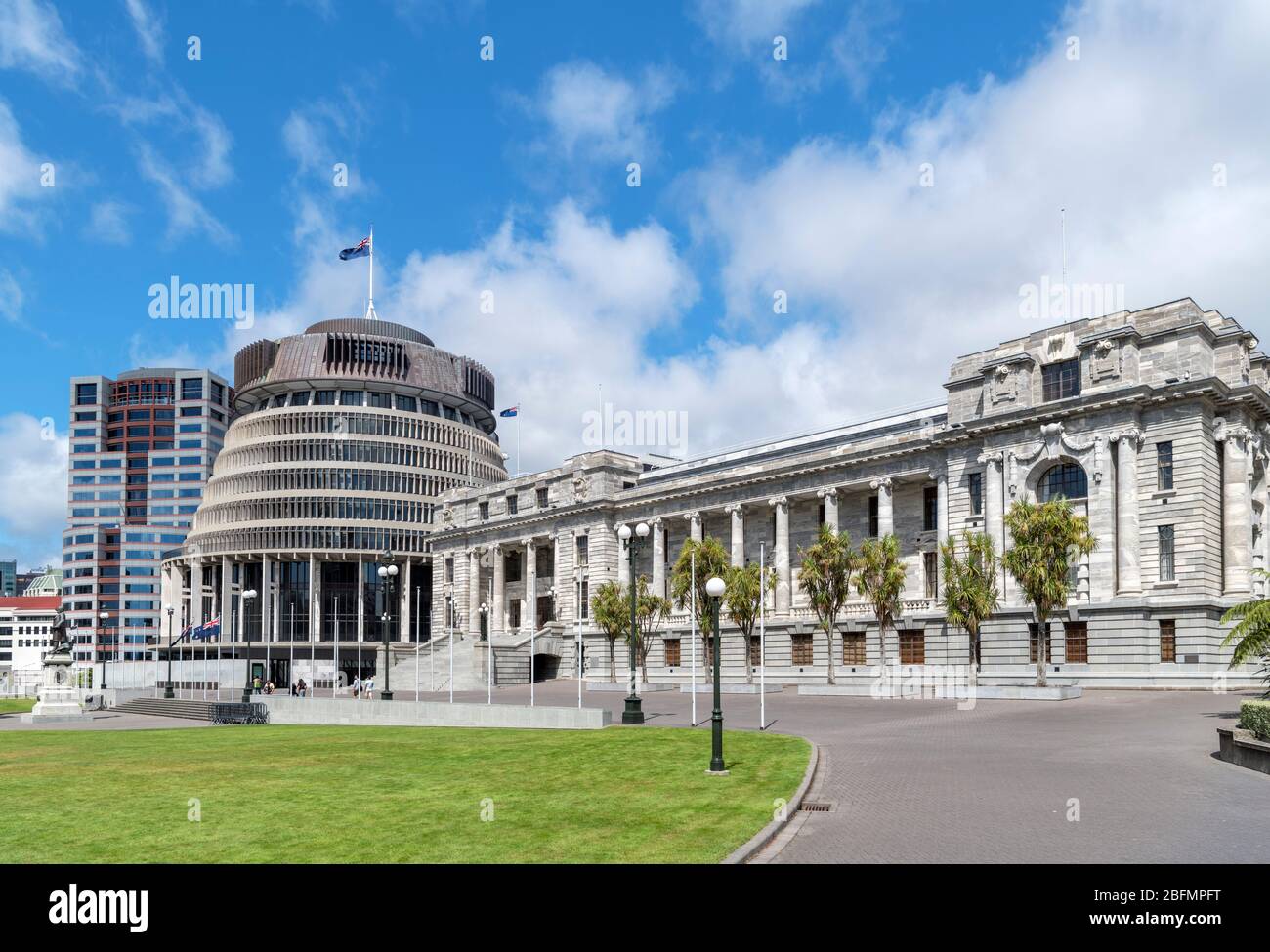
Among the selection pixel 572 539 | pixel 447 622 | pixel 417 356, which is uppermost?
pixel 417 356

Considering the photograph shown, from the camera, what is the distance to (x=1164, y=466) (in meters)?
56.1

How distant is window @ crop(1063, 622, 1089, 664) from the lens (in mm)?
57094

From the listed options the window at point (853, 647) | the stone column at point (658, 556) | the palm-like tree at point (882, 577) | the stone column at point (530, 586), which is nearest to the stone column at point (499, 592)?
the stone column at point (530, 586)

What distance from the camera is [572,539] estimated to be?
309ft

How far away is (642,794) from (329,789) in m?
6.18

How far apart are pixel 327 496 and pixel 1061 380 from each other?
87.9 metres

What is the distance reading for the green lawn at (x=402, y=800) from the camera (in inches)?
563

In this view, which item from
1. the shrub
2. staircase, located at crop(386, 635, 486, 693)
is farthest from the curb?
staircase, located at crop(386, 635, 486, 693)

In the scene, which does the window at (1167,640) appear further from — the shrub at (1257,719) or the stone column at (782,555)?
the shrub at (1257,719)

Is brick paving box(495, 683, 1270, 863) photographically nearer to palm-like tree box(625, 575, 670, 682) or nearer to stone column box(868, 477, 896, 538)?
stone column box(868, 477, 896, 538)

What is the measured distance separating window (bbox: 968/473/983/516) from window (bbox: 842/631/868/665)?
469 inches

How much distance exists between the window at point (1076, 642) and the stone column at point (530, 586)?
5077 centimetres
